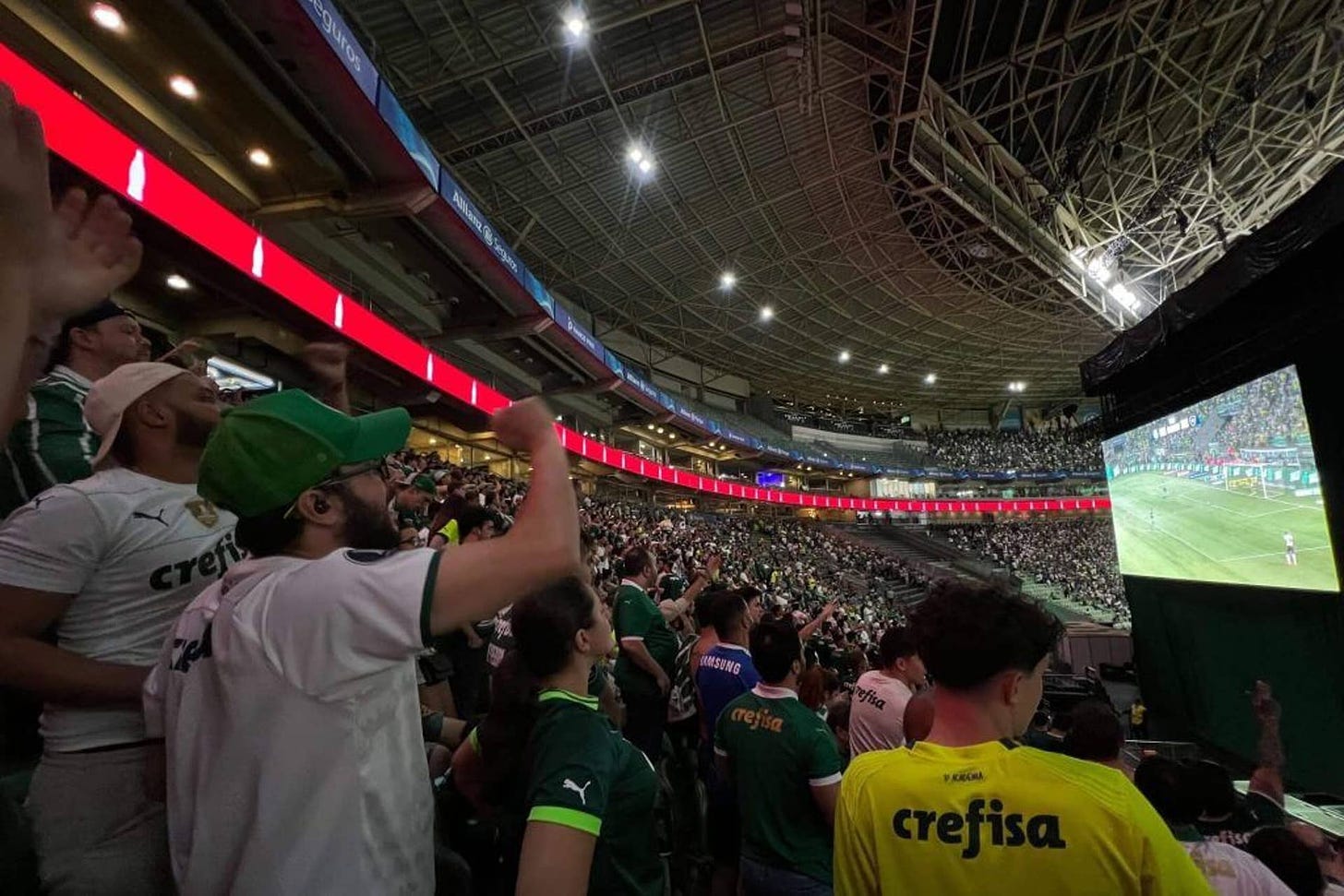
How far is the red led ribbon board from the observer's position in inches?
190

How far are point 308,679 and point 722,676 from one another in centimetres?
268

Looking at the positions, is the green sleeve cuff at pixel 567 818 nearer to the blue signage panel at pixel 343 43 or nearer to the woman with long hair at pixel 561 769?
the woman with long hair at pixel 561 769

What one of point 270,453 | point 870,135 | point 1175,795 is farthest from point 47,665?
point 870,135

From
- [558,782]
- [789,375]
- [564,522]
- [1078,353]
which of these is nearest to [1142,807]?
[558,782]

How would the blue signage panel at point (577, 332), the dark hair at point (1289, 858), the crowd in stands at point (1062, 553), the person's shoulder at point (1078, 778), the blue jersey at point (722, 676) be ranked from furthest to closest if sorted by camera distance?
the crowd in stands at point (1062, 553) < the blue signage panel at point (577, 332) < the blue jersey at point (722, 676) < the dark hair at point (1289, 858) < the person's shoulder at point (1078, 778)

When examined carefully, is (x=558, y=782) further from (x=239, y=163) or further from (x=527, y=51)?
(x=527, y=51)

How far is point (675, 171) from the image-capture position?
15.2 m

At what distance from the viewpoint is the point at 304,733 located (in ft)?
2.99

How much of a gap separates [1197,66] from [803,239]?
9.92 meters

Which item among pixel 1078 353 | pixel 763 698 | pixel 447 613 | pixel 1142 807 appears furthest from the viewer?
pixel 1078 353

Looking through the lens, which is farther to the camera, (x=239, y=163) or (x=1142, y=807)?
(x=239, y=163)

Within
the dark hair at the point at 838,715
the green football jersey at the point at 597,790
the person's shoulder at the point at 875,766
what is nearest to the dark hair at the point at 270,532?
the green football jersey at the point at 597,790

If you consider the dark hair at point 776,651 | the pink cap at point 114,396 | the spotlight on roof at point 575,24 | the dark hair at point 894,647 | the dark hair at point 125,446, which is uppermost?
the spotlight on roof at point 575,24

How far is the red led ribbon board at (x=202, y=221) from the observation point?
4.84 m
